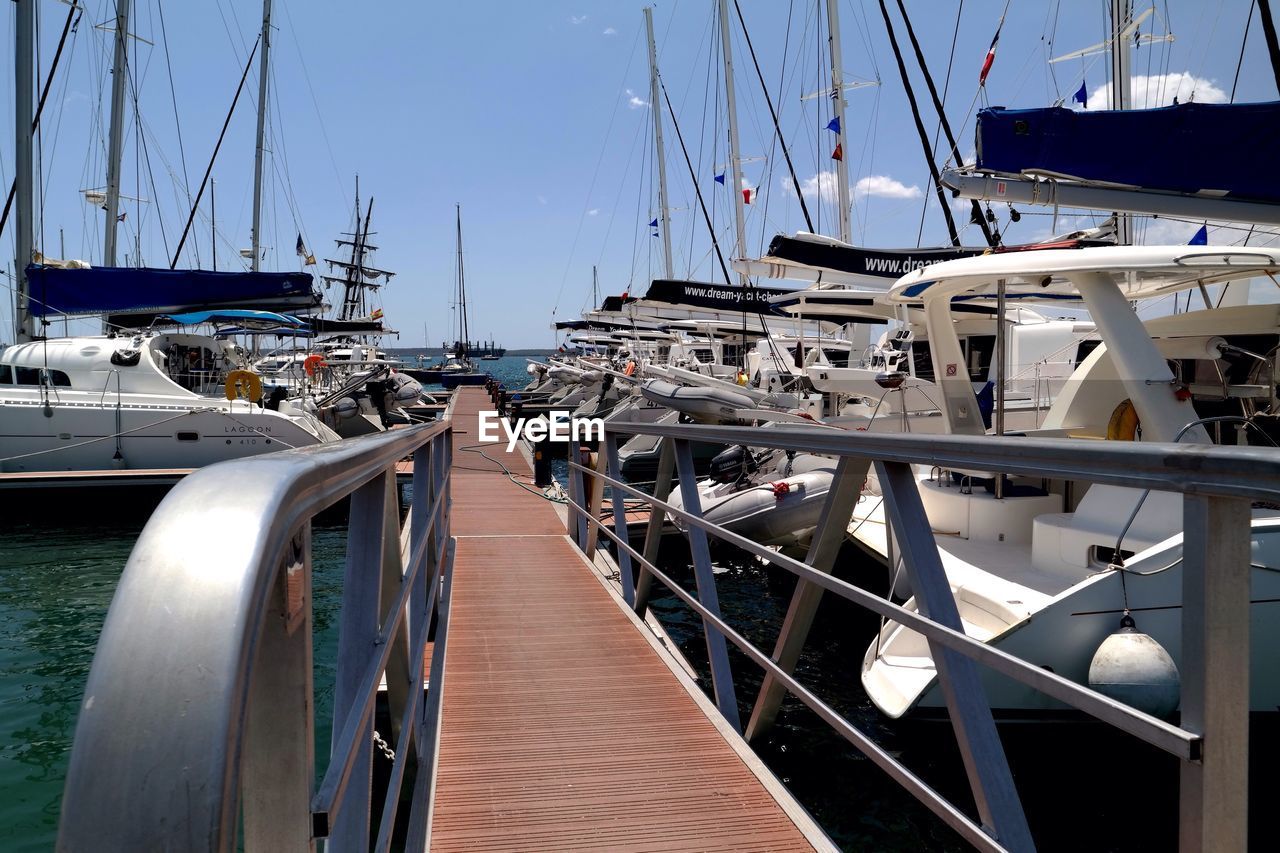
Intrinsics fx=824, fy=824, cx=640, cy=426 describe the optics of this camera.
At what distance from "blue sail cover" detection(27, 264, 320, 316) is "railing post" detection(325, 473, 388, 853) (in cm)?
1570

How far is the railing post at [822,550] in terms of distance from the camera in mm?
2436

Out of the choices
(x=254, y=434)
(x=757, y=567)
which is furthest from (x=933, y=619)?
(x=254, y=434)

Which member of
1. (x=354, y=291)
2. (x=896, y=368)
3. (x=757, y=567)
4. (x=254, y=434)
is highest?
(x=354, y=291)

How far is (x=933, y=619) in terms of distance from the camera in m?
1.90

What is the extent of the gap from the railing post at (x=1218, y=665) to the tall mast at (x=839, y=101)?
17739mm

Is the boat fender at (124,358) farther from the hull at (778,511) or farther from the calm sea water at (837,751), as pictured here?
the hull at (778,511)

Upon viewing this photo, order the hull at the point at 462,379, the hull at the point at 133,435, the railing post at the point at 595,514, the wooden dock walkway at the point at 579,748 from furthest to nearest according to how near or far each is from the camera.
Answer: the hull at the point at 462,379, the hull at the point at 133,435, the railing post at the point at 595,514, the wooden dock walkway at the point at 579,748

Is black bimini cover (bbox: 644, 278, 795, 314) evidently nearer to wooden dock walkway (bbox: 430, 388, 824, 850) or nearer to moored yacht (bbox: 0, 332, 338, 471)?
moored yacht (bbox: 0, 332, 338, 471)

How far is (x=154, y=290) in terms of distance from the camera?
15.5 m

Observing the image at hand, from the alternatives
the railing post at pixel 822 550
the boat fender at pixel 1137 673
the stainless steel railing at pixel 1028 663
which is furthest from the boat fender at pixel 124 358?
the boat fender at pixel 1137 673

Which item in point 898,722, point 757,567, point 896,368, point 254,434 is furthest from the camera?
point 896,368

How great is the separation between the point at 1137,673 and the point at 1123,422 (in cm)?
360

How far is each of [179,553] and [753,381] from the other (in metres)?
20.1

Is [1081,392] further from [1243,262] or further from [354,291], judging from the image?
[354,291]
